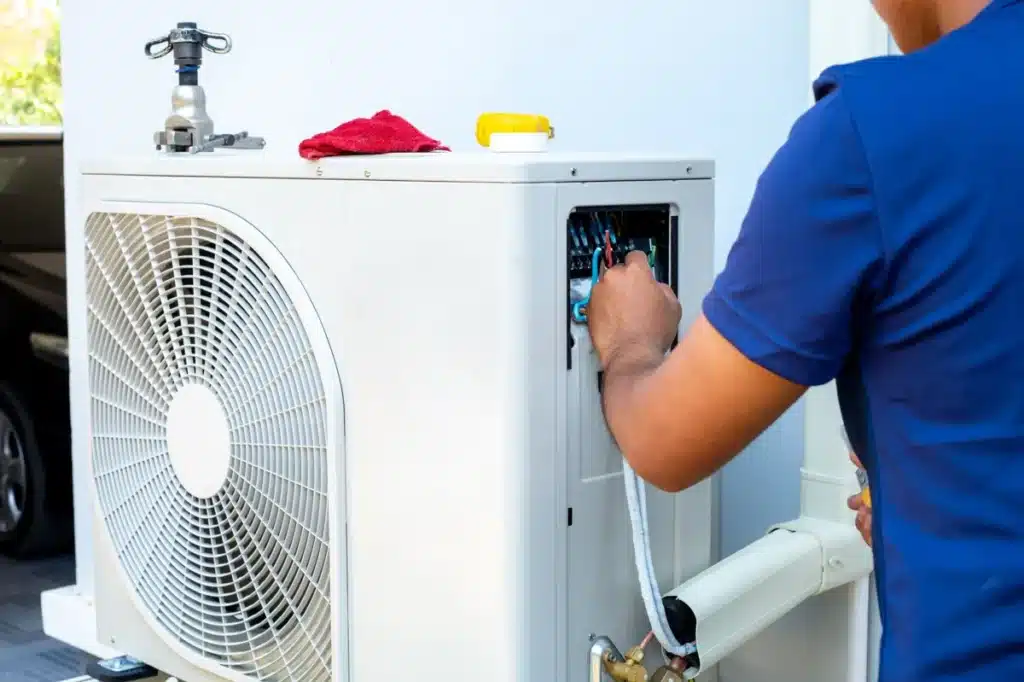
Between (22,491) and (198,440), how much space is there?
2.03 metres

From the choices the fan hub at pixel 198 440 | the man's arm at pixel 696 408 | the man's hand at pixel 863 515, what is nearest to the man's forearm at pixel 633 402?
the man's arm at pixel 696 408

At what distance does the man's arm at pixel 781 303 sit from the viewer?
76cm

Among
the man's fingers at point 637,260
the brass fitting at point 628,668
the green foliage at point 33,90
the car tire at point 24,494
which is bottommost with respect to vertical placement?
the car tire at point 24,494

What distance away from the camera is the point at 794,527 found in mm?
1373

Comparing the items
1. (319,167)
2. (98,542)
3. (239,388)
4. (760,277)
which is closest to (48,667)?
(98,542)

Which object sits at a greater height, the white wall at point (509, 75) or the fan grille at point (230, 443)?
the white wall at point (509, 75)

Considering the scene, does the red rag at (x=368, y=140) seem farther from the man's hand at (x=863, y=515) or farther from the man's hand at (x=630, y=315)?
the man's hand at (x=863, y=515)

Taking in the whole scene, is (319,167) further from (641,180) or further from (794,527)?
(794,527)

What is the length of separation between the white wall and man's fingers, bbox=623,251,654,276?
1.10ft

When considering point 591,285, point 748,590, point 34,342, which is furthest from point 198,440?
point 34,342

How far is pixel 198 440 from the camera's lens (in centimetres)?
129

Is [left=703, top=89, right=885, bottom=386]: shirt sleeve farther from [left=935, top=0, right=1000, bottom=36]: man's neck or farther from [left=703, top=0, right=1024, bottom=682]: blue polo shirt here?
[left=935, top=0, right=1000, bottom=36]: man's neck

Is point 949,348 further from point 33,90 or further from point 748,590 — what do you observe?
point 33,90

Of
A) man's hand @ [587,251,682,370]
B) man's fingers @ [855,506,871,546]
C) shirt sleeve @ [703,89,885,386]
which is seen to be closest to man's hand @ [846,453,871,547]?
man's fingers @ [855,506,871,546]
